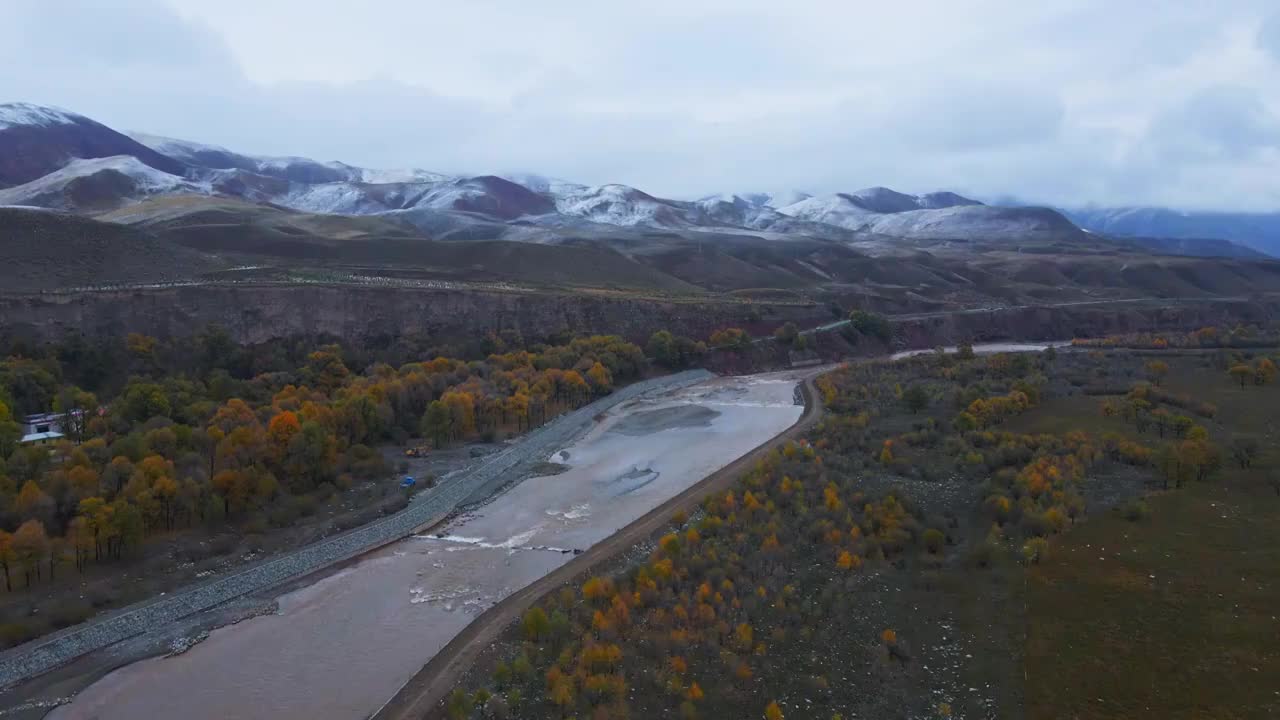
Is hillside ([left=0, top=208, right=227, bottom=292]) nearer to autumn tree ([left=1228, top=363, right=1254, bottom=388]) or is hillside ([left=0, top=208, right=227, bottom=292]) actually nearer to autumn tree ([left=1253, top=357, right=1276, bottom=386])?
autumn tree ([left=1228, top=363, right=1254, bottom=388])

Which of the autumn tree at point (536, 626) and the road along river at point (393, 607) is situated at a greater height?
the autumn tree at point (536, 626)

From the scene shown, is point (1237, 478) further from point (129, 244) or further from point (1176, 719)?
point (129, 244)

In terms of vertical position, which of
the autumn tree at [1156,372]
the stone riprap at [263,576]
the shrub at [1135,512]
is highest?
the autumn tree at [1156,372]

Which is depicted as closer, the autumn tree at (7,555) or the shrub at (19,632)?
the shrub at (19,632)

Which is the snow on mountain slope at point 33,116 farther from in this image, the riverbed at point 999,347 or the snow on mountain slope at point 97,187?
the riverbed at point 999,347

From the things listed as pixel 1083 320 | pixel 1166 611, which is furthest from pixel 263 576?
pixel 1083 320

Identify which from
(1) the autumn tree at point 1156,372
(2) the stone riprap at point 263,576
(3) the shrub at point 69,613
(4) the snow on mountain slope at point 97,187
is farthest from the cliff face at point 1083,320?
(4) the snow on mountain slope at point 97,187
